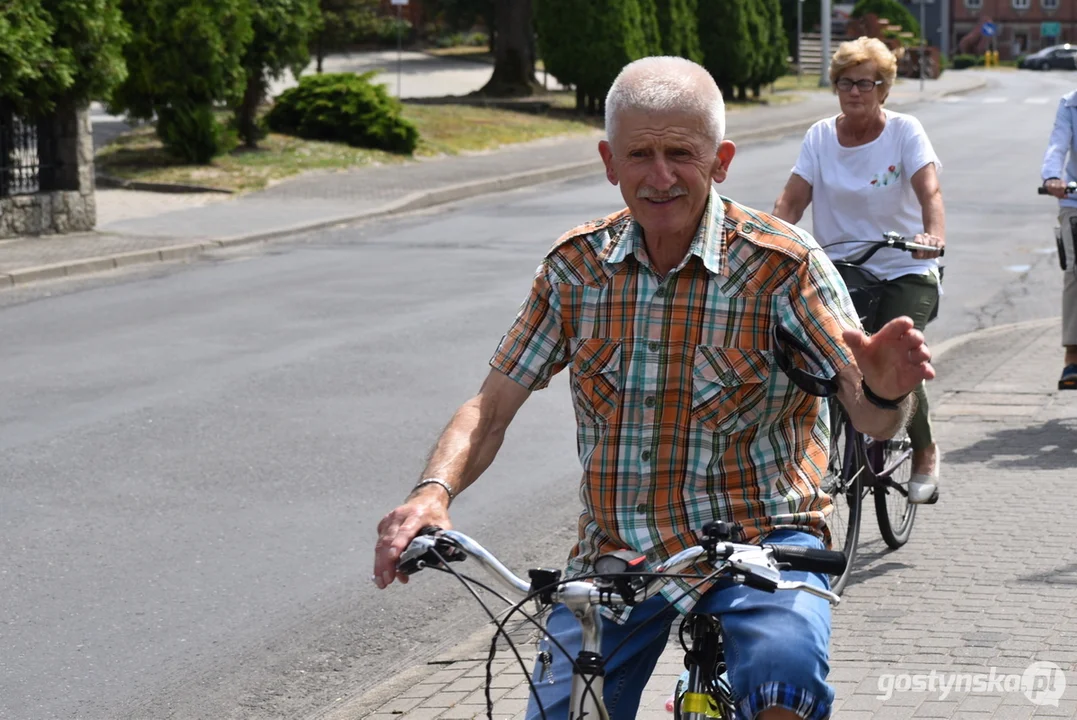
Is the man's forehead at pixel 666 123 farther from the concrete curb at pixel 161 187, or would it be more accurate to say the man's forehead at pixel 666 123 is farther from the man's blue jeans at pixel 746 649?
the concrete curb at pixel 161 187

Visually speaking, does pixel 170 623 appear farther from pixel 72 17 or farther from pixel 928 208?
pixel 72 17

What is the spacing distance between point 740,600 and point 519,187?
72.9ft

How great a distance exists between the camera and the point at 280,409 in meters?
9.51

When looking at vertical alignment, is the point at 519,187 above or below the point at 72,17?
below

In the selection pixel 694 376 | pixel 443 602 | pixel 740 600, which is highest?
pixel 694 376

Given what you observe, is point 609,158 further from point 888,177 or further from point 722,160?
point 888,177

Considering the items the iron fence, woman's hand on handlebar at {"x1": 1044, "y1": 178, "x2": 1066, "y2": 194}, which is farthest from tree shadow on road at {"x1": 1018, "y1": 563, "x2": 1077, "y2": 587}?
the iron fence

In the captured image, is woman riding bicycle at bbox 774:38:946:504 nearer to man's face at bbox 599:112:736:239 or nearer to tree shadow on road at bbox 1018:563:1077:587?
tree shadow on road at bbox 1018:563:1077:587

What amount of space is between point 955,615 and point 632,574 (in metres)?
3.16

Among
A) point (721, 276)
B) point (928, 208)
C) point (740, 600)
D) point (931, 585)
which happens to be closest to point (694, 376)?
point (721, 276)

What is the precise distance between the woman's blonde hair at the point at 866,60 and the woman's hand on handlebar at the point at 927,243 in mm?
646

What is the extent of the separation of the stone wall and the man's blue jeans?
16.6 meters

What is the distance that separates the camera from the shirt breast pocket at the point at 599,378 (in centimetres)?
311

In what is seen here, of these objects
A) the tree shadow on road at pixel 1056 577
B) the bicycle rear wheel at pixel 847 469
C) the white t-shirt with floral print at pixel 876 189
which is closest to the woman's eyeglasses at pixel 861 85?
the white t-shirt with floral print at pixel 876 189
